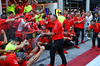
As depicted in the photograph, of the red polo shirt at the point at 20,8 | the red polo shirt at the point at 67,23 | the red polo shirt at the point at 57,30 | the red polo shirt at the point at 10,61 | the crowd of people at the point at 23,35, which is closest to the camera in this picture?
the red polo shirt at the point at 10,61

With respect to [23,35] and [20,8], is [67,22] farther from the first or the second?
[23,35]

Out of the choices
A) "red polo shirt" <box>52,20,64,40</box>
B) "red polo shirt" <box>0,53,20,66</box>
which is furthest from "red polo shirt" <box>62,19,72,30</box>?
"red polo shirt" <box>0,53,20,66</box>

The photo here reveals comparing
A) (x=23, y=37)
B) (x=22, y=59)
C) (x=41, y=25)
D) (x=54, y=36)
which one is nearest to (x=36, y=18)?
(x=41, y=25)

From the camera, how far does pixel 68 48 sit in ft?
23.8

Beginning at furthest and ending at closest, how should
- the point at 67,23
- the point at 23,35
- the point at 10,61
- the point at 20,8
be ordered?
the point at 20,8
the point at 67,23
the point at 23,35
the point at 10,61

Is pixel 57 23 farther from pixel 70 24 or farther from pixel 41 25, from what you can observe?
pixel 70 24

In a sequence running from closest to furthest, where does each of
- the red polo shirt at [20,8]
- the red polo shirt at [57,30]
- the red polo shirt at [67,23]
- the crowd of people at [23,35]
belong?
1. the crowd of people at [23,35]
2. the red polo shirt at [57,30]
3. the red polo shirt at [67,23]
4. the red polo shirt at [20,8]

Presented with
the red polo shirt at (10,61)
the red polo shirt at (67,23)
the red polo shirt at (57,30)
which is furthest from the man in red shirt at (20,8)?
the red polo shirt at (10,61)

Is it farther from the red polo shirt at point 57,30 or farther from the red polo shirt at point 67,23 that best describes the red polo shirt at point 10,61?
the red polo shirt at point 67,23

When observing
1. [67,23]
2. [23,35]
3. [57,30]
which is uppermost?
[67,23]

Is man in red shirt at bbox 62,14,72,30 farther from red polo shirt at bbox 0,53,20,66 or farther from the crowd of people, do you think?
red polo shirt at bbox 0,53,20,66

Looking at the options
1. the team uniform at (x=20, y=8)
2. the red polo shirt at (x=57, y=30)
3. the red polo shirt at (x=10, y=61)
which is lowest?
the red polo shirt at (x=10, y=61)

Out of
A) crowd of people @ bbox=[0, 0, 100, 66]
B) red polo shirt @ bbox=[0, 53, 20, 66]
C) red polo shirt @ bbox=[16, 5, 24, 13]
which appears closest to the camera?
red polo shirt @ bbox=[0, 53, 20, 66]

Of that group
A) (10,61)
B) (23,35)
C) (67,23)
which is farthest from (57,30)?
(67,23)
